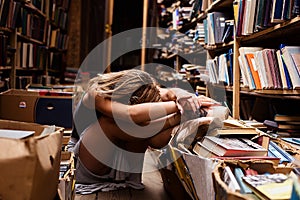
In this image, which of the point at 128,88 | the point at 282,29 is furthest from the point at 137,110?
the point at 282,29

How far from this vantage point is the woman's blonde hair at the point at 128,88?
200 cm

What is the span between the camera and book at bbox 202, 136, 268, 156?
50.5 inches

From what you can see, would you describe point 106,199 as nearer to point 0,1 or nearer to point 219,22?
point 219,22

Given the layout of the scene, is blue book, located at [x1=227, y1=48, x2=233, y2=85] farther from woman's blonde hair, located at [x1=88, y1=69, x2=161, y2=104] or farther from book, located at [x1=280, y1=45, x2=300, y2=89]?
book, located at [x1=280, y1=45, x2=300, y2=89]

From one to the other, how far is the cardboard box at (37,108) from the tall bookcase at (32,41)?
53 cm

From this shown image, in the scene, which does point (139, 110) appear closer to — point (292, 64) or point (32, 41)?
point (292, 64)

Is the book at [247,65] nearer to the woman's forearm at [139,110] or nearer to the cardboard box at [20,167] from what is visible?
the woman's forearm at [139,110]

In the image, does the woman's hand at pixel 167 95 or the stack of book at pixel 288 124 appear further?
the woman's hand at pixel 167 95

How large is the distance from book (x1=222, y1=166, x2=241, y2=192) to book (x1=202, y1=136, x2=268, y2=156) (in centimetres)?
24

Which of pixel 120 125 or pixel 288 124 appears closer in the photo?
pixel 288 124

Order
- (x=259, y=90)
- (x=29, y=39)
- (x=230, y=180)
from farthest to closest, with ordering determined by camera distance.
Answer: (x=29, y=39), (x=259, y=90), (x=230, y=180)

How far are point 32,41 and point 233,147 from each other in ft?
11.5

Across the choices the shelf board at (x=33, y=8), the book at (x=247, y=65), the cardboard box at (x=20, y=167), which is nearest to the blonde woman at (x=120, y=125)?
the book at (x=247, y=65)

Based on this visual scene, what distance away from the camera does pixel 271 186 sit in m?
0.85
